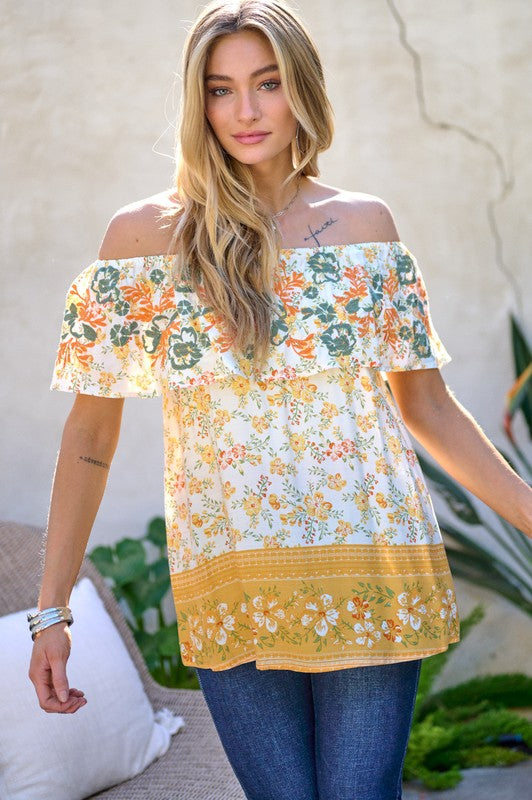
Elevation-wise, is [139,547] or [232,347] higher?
[232,347]

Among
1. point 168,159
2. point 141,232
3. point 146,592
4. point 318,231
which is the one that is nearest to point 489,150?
point 168,159

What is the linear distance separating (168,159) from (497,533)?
183 centimetres

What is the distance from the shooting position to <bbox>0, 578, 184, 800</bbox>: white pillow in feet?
8.75

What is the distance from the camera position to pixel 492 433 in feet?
13.6

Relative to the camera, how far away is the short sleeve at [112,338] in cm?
190

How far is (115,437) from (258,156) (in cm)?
56

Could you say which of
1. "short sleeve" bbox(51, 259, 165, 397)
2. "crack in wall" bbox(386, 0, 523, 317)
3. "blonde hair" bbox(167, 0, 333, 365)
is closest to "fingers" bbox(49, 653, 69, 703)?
"short sleeve" bbox(51, 259, 165, 397)

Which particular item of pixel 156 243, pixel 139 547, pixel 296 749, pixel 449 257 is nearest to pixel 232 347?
pixel 156 243

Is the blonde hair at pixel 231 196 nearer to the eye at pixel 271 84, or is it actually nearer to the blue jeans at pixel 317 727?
the eye at pixel 271 84

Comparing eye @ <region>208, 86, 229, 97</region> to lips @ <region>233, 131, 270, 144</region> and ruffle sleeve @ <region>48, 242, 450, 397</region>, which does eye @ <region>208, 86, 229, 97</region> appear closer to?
lips @ <region>233, 131, 270, 144</region>

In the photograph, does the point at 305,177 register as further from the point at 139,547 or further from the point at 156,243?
the point at 139,547

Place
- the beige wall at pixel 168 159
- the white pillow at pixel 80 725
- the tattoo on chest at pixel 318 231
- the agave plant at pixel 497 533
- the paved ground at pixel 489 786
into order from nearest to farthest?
the tattoo on chest at pixel 318 231 < the white pillow at pixel 80 725 < the paved ground at pixel 489 786 < the agave plant at pixel 497 533 < the beige wall at pixel 168 159

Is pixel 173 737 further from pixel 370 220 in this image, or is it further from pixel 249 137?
pixel 249 137

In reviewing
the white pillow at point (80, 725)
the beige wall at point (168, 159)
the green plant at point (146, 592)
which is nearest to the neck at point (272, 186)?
the white pillow at point (80, 725)
